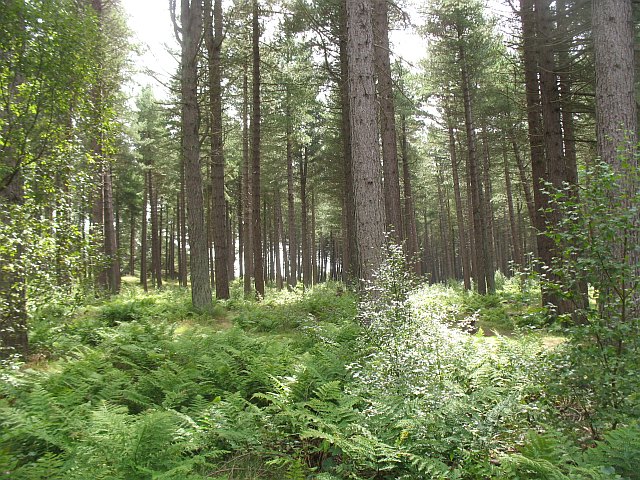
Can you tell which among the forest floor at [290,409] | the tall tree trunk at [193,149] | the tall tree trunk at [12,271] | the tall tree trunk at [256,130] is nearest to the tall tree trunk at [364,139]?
the forest floor at [290,409]

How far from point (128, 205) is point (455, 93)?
28254 mm

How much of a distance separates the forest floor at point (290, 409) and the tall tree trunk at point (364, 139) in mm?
1821

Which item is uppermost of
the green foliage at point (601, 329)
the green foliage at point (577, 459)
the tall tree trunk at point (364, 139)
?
the tall tree trunk at point (364, 139)

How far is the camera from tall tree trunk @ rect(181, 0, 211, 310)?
11078 mm

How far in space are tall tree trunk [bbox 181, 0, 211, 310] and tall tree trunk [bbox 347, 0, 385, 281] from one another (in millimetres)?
5503

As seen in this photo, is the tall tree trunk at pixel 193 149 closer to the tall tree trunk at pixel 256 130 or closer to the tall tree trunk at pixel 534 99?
the tall tree trunk at pixel 256 130

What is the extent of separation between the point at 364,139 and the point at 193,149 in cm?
586

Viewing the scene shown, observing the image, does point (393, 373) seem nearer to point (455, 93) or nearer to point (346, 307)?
point (346, 307)

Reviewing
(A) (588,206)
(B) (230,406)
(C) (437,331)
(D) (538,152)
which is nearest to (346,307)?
(C) (437,331)

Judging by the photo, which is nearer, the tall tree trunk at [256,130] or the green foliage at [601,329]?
the green foliage at [601,329]

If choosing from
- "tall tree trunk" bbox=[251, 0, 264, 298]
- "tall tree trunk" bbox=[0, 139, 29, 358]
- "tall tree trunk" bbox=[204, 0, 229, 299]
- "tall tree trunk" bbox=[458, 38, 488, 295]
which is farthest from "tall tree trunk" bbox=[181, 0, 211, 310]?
"tall tree trunk" bbox=[458, 38, 488, 295]

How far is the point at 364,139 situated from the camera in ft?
24.3

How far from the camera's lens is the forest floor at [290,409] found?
11.2ft

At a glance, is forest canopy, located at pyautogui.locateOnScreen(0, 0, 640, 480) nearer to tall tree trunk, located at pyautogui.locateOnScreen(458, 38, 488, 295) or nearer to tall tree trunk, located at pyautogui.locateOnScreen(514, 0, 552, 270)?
tall tree trunk, located at pyautogui.locateOnScreen(514, 0, 552, 270)
